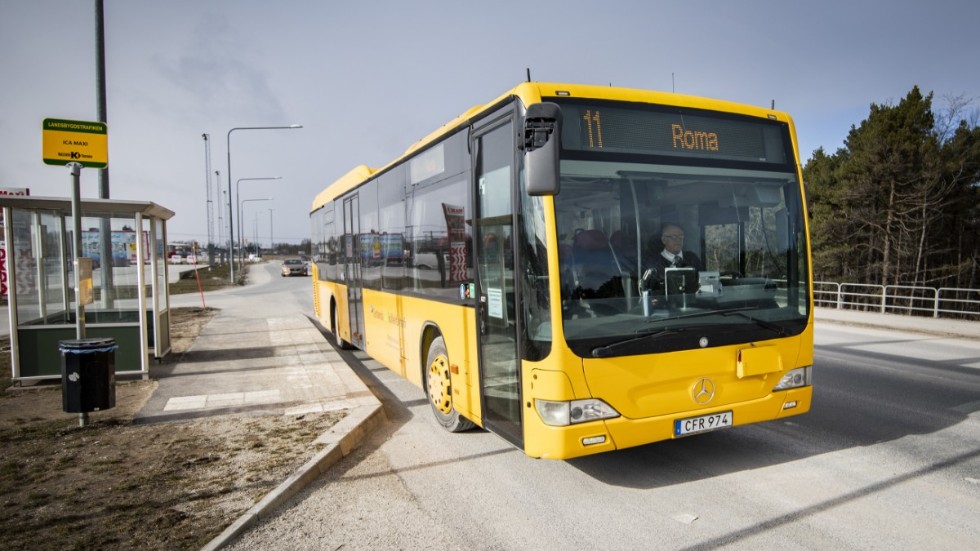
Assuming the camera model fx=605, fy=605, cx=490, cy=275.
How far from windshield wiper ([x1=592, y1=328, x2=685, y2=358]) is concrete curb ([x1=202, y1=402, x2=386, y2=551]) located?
2.55 m

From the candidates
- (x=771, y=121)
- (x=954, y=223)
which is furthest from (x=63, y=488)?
(x=954, y=223)

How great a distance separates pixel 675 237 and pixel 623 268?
0.52 meters

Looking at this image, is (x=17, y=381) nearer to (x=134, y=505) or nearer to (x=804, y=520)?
(x=134, y=505)

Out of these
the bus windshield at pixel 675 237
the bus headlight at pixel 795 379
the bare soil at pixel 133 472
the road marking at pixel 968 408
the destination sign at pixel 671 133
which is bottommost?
the road marking at pixel 968 408

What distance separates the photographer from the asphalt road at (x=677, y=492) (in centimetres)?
383

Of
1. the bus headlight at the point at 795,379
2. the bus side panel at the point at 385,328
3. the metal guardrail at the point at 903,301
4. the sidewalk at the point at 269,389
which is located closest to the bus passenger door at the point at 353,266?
the bus side panel at the point at 385,328

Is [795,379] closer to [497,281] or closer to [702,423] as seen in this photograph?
[702,423]

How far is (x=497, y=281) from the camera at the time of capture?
4.84 m

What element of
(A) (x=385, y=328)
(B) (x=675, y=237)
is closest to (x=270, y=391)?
(A) (x=385, y=328)

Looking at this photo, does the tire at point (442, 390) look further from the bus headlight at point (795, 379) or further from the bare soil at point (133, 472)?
the bus headlight at point (795, 379)

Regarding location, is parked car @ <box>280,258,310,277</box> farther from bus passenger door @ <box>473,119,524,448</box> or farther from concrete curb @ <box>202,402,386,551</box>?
bus passenger door @ <box>473,119,524,448</box>

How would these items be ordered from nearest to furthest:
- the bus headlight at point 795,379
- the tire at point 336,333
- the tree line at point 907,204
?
the bus headlight at point 795,379, the tire at point 336,333, the tree line at point 907,204

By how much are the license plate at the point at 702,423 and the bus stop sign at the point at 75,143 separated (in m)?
6.40

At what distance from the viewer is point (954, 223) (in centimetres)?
3088
